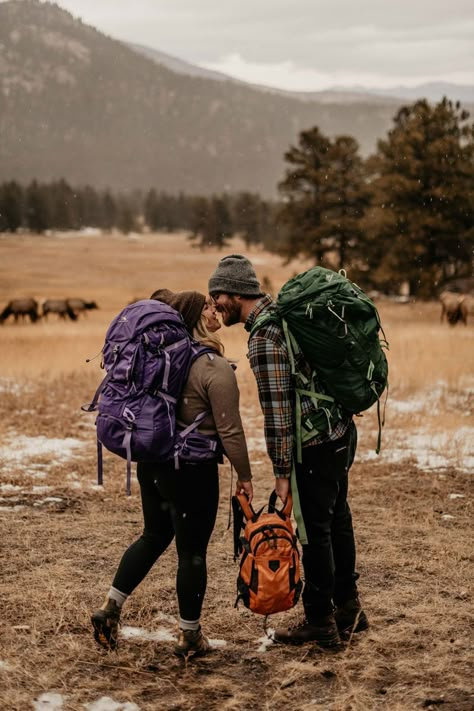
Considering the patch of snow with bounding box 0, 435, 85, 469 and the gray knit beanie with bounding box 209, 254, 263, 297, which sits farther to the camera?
the patch of snow with bounding box 0, 435, 85, 469

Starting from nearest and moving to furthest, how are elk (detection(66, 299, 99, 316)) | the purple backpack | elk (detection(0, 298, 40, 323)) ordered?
1. the purple backpack
2. elk (detection(0, 298, 40, 323))
3. elk (detection(66, 299, 99, 316))

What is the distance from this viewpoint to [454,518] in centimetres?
691

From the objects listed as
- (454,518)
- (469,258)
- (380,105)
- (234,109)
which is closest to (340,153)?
(469,258)

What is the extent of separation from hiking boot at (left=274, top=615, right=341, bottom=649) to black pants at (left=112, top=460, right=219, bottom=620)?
58 centimetres

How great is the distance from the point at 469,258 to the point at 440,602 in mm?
29128

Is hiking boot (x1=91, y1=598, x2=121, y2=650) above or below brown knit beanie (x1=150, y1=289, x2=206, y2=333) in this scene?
below

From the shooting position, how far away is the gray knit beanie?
3828mm

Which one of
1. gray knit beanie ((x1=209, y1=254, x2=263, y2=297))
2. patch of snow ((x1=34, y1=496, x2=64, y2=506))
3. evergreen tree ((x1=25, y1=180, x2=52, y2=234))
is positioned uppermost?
evergreen tree ((x1=25, y1=180, x2=52, y2=234))

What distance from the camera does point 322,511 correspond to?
3918 millimetres

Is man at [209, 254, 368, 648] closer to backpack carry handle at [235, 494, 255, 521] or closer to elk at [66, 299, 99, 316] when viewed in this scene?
backpack carry handle at [235, 494, 255, 521]

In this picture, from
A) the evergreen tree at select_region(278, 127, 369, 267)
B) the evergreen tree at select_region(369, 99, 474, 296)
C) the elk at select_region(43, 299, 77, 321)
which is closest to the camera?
the elk at select_region(43, 299, 77, 321)

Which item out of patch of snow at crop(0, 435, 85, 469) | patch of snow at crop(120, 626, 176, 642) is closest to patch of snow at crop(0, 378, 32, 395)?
patch of snow at crop(0, 435, 85, 469)

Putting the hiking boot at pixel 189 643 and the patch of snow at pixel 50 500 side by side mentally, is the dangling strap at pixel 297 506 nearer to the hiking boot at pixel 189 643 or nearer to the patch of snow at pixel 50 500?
the hiking boot at pixel 189 643

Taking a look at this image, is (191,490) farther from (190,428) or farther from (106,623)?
(106,623)
